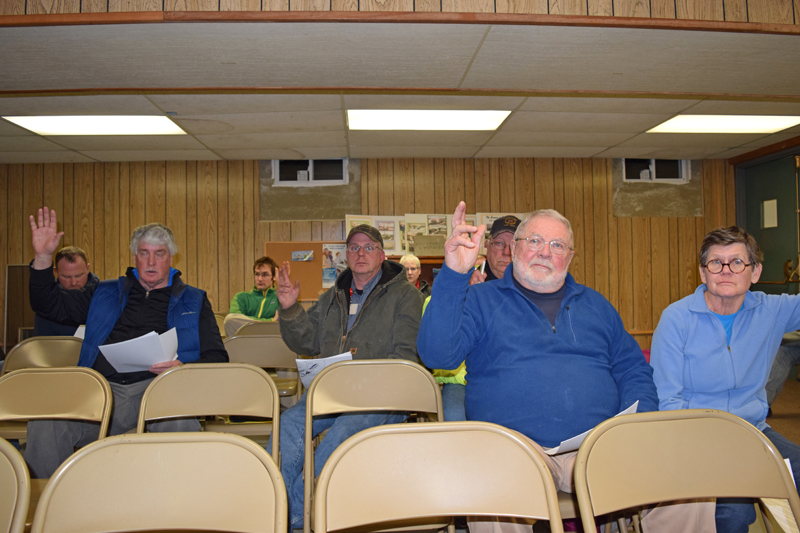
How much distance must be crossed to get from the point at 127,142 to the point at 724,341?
547cm

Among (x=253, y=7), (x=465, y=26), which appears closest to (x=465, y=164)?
(x=465, y=26)

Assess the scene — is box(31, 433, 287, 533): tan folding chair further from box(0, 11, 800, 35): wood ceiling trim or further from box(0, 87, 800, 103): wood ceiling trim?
box(0, 87, 800, 103): wood ceiling trim

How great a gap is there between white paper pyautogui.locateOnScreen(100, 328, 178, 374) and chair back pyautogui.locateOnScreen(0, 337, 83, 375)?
1.02 metres

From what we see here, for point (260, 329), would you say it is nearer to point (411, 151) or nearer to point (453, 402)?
point (453, 402)

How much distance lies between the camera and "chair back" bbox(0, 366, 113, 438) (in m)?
1.87

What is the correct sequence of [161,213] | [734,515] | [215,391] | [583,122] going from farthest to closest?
[161,213] → [583,122] → [215,391] → [734,515]

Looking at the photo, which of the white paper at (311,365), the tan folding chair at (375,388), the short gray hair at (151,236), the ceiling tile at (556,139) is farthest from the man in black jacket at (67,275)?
the ceiling tile at (556,139)

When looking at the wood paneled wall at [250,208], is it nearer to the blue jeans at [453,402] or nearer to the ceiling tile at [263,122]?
the ceiling tile at [263,122]

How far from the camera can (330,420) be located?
7.80 ft

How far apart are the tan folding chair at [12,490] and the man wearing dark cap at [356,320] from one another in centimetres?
120

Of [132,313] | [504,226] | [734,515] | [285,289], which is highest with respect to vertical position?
[504,226]

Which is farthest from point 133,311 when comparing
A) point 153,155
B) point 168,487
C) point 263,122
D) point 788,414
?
point 788,414

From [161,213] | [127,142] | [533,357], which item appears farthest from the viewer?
[161,213]

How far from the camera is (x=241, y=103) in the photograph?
399 centimetres
